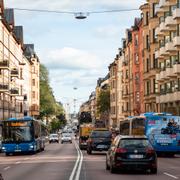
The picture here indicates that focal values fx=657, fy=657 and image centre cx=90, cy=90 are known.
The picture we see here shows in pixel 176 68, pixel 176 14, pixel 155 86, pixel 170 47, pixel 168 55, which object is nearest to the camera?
pixel 176 14

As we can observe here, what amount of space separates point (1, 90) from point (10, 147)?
35.3 m

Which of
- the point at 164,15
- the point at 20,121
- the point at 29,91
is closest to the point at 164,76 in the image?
the point at 164,15

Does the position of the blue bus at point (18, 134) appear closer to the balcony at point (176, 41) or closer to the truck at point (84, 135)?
the truck at point (84, 135)

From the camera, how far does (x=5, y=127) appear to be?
47375 mm

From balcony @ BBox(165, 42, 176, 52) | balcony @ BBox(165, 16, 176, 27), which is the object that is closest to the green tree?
balcony @ BBox(165, 42, 176, 52)

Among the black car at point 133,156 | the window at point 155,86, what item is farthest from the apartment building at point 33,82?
the black car at point 133,156

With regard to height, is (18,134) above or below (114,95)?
below

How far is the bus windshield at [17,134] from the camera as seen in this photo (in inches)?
1868

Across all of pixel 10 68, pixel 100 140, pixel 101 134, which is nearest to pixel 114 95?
pixel 10 68

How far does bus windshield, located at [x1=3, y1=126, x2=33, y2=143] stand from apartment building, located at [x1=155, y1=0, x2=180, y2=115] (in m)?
21.7

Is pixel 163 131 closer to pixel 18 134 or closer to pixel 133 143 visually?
pixel 18 134

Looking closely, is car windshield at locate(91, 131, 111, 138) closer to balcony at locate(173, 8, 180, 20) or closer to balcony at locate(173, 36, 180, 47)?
balcony at locate(173, 36, 180, 47)

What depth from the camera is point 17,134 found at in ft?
156

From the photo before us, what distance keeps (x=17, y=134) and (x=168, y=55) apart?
2844cm
